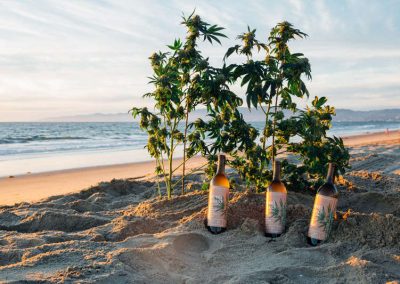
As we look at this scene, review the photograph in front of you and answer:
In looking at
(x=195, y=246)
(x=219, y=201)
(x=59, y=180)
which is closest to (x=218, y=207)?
(x=219, y=201)

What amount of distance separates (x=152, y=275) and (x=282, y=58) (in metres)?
2.22

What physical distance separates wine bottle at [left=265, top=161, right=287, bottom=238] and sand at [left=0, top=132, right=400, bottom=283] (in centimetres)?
9

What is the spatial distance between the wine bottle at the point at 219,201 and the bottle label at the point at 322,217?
0.67 metres

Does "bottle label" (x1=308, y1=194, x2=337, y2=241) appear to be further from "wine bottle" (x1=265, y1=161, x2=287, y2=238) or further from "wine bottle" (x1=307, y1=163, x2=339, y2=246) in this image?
"wine bottle" (x1=265, y1=161, x2=287, y2=238)

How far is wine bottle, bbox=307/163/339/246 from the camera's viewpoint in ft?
10.6

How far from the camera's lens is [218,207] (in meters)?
3.48

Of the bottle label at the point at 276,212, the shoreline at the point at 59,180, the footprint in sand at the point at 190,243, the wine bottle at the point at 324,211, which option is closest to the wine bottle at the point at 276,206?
the bottle label at the point at 276,212

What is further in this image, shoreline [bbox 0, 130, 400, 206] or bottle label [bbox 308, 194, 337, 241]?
shoreline [bbox 0, 130, 400, 206]

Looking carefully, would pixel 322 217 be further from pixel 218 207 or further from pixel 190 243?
pixel 190 243

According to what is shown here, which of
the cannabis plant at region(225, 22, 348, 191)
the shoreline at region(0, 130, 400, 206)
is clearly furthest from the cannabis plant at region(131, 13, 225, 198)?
the shoreline at region(0, 130, 400, 206)

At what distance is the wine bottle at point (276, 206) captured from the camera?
340cm

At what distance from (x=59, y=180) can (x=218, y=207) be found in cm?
590

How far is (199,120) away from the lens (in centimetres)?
417

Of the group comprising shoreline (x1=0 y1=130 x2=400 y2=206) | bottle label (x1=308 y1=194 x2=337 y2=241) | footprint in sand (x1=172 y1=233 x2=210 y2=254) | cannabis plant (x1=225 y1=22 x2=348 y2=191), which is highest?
cannabis plant (x1=225 y1=22 x2=348 y2=191)
